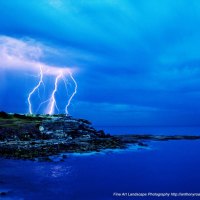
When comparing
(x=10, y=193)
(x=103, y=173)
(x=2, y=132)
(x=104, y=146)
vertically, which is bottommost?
(x=10, y=193)

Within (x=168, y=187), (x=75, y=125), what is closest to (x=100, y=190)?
(x=168, y=187)

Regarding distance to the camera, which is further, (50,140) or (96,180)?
(50,140)

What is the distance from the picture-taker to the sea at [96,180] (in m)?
26.8

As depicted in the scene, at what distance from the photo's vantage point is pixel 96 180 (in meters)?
33.8

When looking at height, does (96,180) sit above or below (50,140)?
below

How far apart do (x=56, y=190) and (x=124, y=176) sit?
1106 cm

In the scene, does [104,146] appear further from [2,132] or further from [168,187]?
[168,187]

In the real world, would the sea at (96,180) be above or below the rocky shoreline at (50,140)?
below

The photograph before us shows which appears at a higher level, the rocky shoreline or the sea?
the rocky shoreline

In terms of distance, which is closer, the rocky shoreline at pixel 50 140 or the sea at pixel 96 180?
the sea at pixel 96 180

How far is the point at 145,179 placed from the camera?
35.0 m

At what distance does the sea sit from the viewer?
2681 cm

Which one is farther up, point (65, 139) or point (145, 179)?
point (65, 139)

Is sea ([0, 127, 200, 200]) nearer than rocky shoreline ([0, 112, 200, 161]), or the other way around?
sea ([0, 127, 200, 200])
